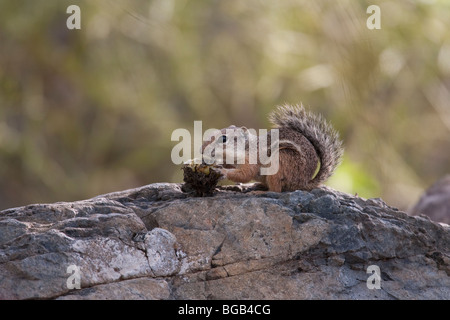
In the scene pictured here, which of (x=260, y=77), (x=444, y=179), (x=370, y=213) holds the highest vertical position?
(x=260, y=77)

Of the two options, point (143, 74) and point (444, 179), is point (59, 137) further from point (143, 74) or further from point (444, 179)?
point (444, 179)

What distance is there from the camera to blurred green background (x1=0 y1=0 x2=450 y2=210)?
29.7 feet

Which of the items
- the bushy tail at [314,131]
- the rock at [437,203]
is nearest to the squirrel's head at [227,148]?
the bushy tail at [314,131]

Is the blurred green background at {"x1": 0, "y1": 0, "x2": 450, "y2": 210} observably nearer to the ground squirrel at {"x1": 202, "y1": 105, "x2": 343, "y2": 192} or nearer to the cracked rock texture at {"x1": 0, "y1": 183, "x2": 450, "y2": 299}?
the ground squirrel at {"x1": 202, "y1": 105, "x2": 343, "y2": 192}

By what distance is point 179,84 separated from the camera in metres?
10.8

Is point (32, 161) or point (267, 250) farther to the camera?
point (32, 161)

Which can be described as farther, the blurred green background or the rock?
the blurred green background

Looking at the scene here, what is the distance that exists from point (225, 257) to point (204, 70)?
24.7 ft

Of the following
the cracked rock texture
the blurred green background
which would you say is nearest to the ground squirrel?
the cracked rock texture

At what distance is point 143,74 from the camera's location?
10.2 metres

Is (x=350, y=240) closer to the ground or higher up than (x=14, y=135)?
closer to the ground

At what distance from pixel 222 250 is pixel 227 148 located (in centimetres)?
93
